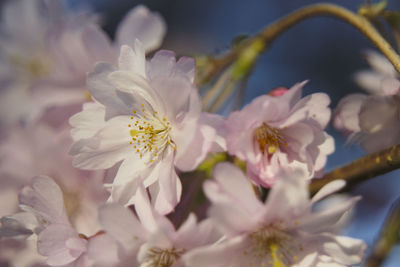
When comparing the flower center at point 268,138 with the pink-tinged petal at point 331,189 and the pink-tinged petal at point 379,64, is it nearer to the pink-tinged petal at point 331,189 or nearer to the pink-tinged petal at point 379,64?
the pink-tinged petal at point 331,189

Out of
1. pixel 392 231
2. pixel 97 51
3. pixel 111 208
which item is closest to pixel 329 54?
pixel 392 231

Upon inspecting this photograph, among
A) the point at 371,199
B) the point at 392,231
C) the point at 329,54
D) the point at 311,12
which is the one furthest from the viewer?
the point at 329,54

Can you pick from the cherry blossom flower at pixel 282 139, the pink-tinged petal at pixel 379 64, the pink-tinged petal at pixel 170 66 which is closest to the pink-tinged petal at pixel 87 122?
the pink-tinged petal at pixel 170 66

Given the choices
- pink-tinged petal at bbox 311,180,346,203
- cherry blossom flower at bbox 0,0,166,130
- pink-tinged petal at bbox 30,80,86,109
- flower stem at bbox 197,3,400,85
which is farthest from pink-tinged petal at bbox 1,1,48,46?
pink-tinged petal at bbox 311,180,346,203

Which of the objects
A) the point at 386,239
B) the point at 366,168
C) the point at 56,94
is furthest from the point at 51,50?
the point at 386,239

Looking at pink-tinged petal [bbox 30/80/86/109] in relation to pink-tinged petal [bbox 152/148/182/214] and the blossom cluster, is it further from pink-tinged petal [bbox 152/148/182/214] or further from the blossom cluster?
pink-tinged petal [bbox 152/148/182/214]

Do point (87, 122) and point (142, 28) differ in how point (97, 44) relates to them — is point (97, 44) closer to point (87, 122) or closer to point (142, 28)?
point (142, 28)

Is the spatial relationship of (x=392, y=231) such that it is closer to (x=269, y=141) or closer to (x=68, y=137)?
(x=269, y=141)
